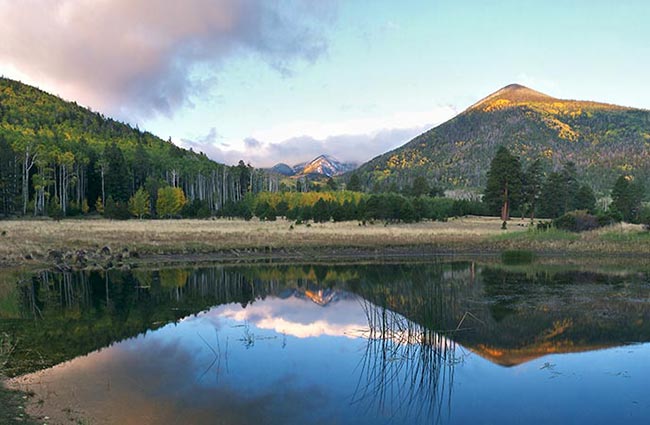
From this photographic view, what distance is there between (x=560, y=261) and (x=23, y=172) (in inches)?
2882

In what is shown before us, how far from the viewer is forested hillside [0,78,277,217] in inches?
2776

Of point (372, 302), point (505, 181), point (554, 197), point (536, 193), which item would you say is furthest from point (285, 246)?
point (554, 197)

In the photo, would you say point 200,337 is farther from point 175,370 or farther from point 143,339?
point 175,370

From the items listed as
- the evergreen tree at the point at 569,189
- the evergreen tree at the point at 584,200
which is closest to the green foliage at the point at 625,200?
the evergreen tree at the point at 584,200

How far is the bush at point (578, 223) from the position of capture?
41.9 metres

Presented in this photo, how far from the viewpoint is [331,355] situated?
12.8m

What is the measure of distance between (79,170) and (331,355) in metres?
83.6

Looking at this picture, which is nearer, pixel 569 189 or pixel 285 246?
pixel 285 246

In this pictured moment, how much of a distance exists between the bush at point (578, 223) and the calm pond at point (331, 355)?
20980 mm

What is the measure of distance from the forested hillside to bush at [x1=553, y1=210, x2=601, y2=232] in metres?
53.1

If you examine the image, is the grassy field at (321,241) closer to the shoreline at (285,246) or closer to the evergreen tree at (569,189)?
the shoreline at (285,246)

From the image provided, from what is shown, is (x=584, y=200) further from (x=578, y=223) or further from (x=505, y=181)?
(x=578, y=223)

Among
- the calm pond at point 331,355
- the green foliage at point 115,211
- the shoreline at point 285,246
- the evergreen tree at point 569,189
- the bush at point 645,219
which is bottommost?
the calm pond at point 331,355

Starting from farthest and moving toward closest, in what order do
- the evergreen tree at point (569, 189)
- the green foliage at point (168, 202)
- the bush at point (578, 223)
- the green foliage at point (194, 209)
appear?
the green foliage at point (168, 202), the green foliage at point (194, 209), the evergreen tree at point (569, 189), the bush at point (578, 223)
